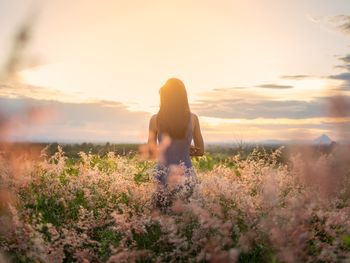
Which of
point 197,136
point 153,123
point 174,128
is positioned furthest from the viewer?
point 197,136

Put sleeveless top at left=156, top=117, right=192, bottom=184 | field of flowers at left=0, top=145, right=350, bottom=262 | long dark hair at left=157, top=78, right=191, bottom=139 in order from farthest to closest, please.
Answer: sleeveless top at left=156, top=117, right=192, bottom=184, long dark hair at left=157, top=78, right=191, bottom=139, field of flowers at left=0, top=145, right=350, bottom=262

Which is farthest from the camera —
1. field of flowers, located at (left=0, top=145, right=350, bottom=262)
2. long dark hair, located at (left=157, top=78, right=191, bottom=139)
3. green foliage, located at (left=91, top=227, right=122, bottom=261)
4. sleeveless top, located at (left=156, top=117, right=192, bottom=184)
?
sleeveless top, located at (left=156, top=117, right=192, bottom=184)

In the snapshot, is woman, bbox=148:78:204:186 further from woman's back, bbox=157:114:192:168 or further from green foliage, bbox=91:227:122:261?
green foliage, bbox=91:227:122:261

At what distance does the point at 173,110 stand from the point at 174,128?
0.28 m

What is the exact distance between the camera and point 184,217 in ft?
11.5

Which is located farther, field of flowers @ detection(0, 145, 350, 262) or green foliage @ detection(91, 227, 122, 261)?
green foliage @ detection(91, 227, 122, 261)

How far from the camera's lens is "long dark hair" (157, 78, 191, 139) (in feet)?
19.3

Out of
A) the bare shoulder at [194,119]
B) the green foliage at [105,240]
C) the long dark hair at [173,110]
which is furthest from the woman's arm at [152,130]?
the green foliage at [105,240]

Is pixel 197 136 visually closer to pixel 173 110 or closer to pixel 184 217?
pixel 173 110

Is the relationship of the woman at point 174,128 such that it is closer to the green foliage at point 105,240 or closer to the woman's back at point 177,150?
the woman's back at point 177,150

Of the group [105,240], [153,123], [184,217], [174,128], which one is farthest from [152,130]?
[184,217]

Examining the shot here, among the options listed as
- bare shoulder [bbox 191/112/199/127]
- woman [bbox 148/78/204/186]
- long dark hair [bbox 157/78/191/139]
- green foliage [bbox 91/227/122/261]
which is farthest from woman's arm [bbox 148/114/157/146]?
green foliage [bbox 91/227/122/261]

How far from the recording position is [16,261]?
155 inches

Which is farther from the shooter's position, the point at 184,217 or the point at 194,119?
the point at 194,119
